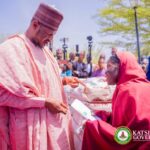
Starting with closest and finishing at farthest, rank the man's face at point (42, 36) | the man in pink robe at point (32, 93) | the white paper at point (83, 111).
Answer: the man in pink robe at point (32, 93) < the man's face at point (42, 36) < the white paper at point (83, 111)

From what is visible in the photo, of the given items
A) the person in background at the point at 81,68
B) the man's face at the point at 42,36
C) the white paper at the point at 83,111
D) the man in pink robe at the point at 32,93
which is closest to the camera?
the man in pink robe at the point at 32,93

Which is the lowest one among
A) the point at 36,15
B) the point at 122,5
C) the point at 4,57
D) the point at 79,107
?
the point at 79,107

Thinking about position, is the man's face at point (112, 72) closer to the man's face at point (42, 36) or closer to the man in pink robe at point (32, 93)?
the man in pink robe at point (32, 93)

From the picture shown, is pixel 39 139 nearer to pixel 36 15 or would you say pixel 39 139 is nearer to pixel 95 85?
pixel 36 15

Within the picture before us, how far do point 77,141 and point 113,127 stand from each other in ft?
1.47

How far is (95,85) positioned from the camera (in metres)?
4.51

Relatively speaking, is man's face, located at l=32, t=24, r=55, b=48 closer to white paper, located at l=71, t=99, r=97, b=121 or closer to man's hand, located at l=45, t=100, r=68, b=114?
man's hand, located at l=45, t=100, r=68, b=114

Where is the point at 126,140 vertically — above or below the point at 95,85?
below

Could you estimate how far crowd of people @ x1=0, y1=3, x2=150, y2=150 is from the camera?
123 inches

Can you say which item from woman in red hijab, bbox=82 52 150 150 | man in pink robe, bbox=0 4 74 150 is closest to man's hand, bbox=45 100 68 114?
man in pink robe, bbox=0 4 74 150

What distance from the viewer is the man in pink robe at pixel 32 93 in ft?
10.2

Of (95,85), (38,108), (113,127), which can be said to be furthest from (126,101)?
(95,85)

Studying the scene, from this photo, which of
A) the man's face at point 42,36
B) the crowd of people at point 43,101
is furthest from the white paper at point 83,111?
the man's face at point 42,36

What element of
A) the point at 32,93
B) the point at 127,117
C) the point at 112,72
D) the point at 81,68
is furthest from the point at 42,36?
Answer: the point at 81,68
